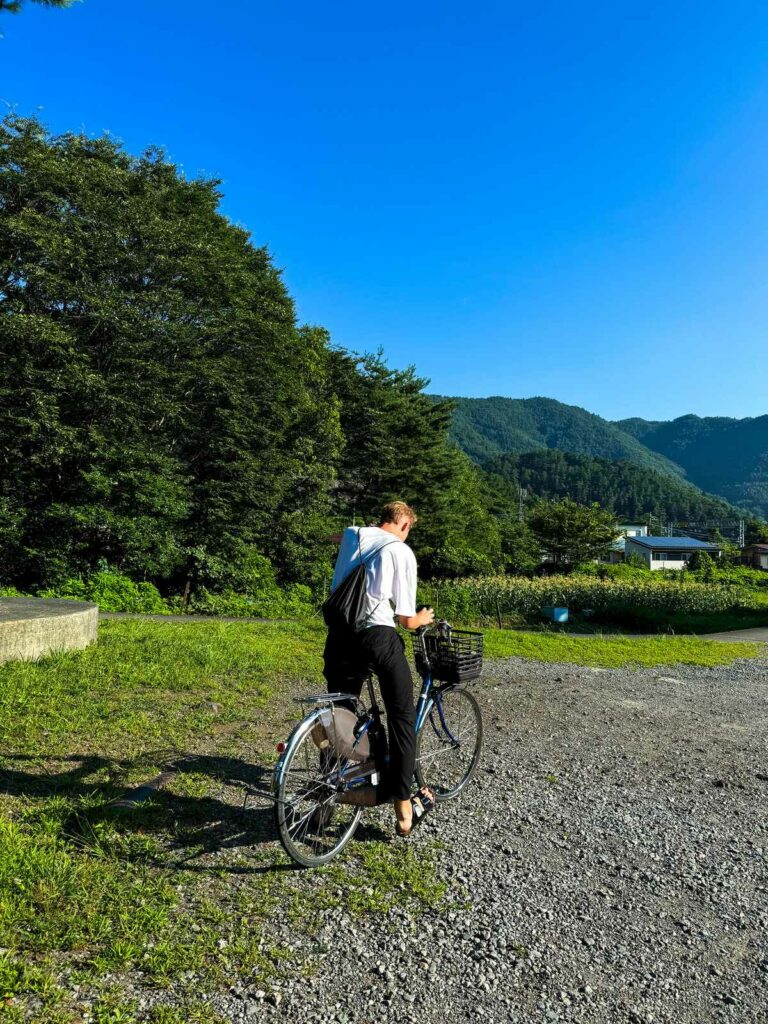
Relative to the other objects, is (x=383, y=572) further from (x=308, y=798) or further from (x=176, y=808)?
(x=176, y=808)

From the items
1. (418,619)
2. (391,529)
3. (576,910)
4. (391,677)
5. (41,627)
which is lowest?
(576,910)

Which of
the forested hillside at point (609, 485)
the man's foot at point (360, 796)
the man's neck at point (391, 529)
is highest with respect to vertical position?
the forested hillside at point (609, 485)

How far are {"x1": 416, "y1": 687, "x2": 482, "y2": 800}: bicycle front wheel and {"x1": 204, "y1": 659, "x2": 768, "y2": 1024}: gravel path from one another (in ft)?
0.52

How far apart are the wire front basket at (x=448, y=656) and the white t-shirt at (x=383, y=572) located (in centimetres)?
52

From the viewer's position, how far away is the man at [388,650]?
3.10m

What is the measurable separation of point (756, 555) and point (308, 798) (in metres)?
100

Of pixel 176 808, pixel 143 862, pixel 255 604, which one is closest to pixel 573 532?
pixel 255 604

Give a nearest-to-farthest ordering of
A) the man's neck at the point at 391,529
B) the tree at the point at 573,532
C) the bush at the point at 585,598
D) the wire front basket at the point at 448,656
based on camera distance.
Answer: the man's neck at the point at 391,529
the wire front basket at the point at 448,656
the bush at the point at 585,598
the tree at the point at 573,532

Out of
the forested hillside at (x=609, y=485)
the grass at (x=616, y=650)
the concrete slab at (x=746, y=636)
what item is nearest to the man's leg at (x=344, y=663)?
the grass at (x=616, y=650)

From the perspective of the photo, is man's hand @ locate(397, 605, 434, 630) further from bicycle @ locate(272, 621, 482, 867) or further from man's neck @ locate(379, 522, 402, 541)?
man's neck @ locate(379, 522, 402, 541)

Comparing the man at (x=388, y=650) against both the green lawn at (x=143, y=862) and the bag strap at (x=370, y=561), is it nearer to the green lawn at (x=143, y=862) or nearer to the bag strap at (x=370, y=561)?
the bag strap at (x=370, y=561)

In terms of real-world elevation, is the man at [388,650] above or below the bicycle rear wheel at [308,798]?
above

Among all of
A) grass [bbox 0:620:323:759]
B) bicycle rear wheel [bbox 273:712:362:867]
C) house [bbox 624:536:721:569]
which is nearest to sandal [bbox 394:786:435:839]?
bicycle rear wheel [bbox 273:712:362:867]

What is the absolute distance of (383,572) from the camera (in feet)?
10.2
